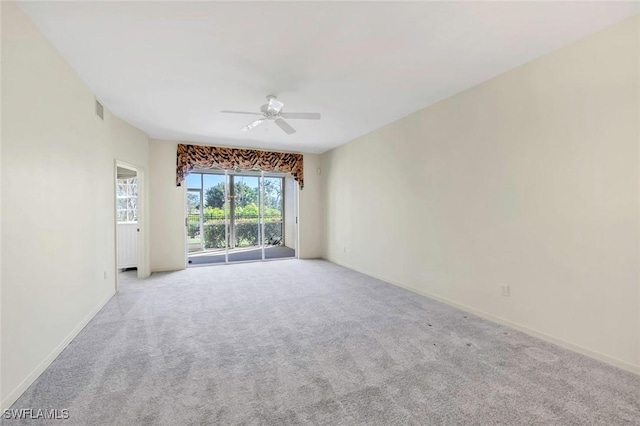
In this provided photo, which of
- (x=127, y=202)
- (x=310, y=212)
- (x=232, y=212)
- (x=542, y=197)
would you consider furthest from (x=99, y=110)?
(x=542, y=197)

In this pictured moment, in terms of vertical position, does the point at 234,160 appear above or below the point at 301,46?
below

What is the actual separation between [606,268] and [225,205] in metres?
7.01

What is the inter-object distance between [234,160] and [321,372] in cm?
512

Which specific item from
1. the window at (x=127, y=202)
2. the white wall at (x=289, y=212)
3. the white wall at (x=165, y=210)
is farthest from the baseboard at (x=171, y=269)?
the white wall at (x=289, y=212)

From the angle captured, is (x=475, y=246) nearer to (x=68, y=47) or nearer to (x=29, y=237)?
(x=29, y=237)

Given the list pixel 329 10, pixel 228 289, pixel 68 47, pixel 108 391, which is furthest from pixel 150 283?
pixel 329 10

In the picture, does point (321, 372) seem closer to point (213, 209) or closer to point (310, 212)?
point (310, 212)

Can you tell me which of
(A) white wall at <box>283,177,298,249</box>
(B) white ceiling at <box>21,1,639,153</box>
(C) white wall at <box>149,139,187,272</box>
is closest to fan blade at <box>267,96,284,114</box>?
(B) white ceiling at <box>21,1,639,153</box>

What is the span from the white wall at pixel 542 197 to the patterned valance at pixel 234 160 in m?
3.15

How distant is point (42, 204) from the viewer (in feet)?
7.47

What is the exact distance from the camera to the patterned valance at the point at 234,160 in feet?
19.3

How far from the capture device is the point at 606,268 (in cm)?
228

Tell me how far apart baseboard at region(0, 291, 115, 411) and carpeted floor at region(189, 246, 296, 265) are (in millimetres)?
3600

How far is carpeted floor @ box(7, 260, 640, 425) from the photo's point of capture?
1.76m
